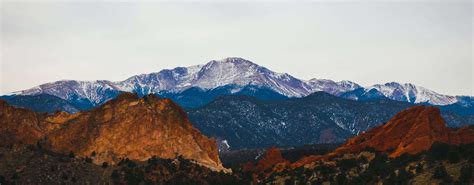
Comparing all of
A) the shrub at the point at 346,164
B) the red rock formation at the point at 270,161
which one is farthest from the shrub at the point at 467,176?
the red rock formation at the point at 270,161

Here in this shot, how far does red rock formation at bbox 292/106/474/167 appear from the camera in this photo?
461 feet

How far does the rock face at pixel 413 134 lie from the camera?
14030 cm

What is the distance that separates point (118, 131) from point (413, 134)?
6148 cm

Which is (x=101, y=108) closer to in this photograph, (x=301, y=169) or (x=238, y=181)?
(x=238, y=181)

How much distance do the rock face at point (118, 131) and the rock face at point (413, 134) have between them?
35907mm

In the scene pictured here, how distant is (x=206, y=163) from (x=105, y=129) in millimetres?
22495

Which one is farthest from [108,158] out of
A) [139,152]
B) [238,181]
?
[238,181]

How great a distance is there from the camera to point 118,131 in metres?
147

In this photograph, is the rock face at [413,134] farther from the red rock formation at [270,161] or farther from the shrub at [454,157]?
the red rock formation at [270,161]

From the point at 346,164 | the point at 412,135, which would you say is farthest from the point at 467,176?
the point at 412,135

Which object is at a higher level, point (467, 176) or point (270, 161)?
point (467, 176)

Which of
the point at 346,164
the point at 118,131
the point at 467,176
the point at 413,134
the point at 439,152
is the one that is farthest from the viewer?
the point at 118,131

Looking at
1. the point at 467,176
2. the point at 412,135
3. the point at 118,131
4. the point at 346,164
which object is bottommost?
the point at 346,164

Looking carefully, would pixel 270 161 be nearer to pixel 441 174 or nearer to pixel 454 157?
pixel 454 157
